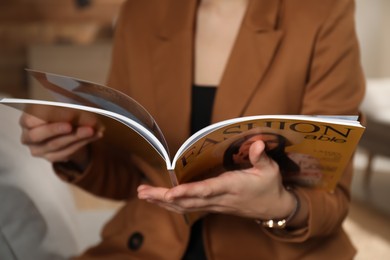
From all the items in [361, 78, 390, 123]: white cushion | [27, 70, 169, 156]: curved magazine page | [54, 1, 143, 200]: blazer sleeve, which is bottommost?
[361, 78, 390, 123]: white cushion

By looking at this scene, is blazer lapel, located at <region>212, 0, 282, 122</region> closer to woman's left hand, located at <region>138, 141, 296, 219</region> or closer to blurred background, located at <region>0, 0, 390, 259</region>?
woman's left hand, located at <region>138, 141, 296, 219</region>

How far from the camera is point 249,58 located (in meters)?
0.93

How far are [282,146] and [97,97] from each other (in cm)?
26

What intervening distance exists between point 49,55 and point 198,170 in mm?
2442

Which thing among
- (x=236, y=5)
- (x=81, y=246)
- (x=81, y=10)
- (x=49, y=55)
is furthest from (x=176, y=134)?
(x=81, y=10)

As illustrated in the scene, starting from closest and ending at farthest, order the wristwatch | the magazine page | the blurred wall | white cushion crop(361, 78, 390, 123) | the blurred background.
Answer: the magazine page → the wristwatch → the blurred background → white cushion crop(361, 78, 390, 123) → the blurred wall

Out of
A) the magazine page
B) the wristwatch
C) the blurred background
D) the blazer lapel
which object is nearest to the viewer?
the magazine page

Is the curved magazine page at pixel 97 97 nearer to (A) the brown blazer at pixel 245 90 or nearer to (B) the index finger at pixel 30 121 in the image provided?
(B) the index finger at pixel 30 121

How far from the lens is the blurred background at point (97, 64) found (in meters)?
2.06

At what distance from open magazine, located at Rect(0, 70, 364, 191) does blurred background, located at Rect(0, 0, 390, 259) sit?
55 cm

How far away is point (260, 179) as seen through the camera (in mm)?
727

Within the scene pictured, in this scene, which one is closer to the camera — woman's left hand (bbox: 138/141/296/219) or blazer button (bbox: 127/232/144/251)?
woman's left hand (bbox: 138/141/296/219)

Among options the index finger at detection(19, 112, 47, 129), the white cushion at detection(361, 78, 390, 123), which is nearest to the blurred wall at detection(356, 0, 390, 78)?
the white cushion at detection(361, 78, 390, 123)

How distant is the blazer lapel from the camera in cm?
91
